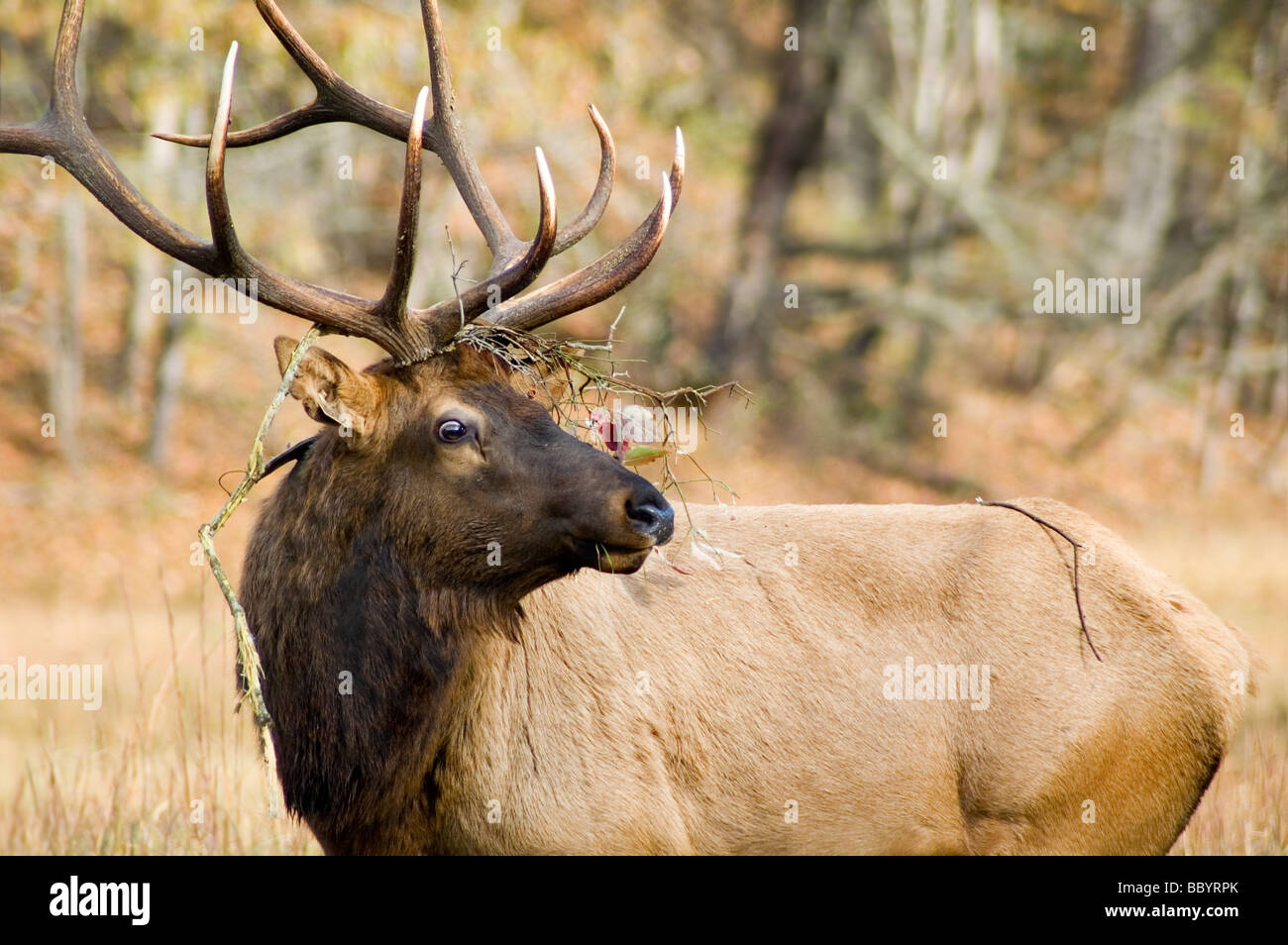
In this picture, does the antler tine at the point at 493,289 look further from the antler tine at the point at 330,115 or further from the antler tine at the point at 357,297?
the antler tine at the point at 330,115

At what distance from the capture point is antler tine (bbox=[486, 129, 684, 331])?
5.18 meters

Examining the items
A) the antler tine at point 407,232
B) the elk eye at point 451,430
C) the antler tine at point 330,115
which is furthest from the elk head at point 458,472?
the antler tine at point 330,115

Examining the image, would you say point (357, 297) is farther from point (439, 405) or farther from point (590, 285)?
point (590, 285)

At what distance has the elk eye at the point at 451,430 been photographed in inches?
190

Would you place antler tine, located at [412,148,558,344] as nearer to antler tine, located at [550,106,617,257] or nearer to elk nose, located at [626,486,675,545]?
antler tine, located at [550,106,617,257]

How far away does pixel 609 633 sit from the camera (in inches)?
207

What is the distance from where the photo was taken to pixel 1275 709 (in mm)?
10117

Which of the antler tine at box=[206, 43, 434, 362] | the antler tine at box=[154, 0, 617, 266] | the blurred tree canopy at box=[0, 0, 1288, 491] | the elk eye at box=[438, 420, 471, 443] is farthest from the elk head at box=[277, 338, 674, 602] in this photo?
the blurred tree canopy at box=[0, 0, 1288, 491]

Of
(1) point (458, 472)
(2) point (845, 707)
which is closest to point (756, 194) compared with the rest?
(2) point (845, 707)

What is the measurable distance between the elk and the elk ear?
0.03 ft

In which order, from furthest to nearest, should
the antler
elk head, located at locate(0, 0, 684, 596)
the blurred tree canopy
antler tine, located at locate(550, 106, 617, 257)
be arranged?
the blurred tree canopy, antler tine, located at locate(550, 106, 617, 257), the antler, elk head, located at locate(0, 0, 684, 596)

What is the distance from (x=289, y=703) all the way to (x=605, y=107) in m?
18.2
